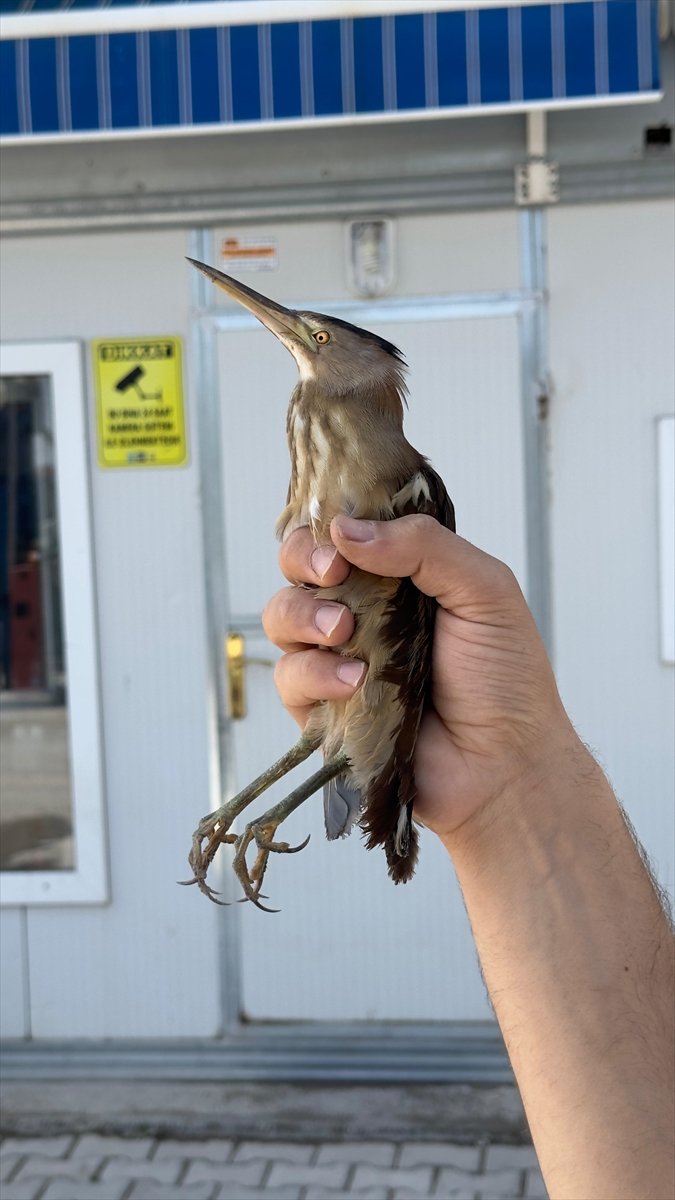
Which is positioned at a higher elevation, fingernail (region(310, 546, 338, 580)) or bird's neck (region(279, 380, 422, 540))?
bird's neck (region(279, 380, 422, 540))

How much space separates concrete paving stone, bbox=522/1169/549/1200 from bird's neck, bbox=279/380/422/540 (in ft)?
9.38

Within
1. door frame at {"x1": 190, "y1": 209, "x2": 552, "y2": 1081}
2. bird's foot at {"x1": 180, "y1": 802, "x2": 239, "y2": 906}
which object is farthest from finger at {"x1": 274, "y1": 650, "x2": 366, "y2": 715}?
door frame at {"x1": 190, "y1": 209, "x2": 552, "y2": 1081}

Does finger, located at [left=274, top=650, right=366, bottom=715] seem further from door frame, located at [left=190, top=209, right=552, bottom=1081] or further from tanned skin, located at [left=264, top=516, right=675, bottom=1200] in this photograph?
door frame, located at [left=190, top=209, right=552, bottom=1081]

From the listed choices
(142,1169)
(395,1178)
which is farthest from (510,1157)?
(142,1169)

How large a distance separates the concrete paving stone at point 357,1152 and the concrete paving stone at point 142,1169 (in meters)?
0.47

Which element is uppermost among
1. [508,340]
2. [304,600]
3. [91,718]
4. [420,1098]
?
[508,340]

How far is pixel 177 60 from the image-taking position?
383cm

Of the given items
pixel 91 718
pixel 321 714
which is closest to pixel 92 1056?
pixel 91 718

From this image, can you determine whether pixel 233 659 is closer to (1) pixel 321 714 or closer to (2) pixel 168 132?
(2) pixel 168 132

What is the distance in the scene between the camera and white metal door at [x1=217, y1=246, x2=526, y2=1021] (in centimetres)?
447

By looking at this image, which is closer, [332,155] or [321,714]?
[321,714]

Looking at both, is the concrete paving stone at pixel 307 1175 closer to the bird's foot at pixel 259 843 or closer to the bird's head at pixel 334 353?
the bird's foot at pixel 259 843

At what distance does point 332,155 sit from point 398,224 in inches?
12.3

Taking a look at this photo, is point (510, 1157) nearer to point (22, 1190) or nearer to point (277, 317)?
point (22, 1190)
